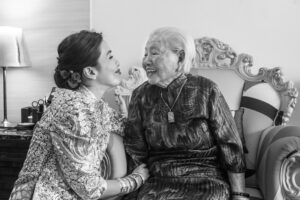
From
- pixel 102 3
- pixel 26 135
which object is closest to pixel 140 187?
pixel 26 135

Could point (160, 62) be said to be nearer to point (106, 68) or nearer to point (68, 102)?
point (106, 68)

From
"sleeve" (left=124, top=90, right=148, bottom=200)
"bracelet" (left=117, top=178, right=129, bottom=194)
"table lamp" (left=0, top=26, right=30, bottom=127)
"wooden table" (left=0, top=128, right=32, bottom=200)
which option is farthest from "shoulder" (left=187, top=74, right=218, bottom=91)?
"table lamp" (left=0, top=26, right=30, bottom=127)

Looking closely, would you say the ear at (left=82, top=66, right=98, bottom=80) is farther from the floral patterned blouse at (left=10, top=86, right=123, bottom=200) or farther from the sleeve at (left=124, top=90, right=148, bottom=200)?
the sleeve at (left=124, top=90, right=148, bottom=200)

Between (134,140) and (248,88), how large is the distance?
0.83m

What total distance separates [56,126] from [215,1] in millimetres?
1557

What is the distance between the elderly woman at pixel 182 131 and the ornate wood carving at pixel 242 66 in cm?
63

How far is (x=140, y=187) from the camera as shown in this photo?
1.61m

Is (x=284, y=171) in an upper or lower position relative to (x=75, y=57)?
lower

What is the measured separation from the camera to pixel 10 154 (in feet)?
7.51

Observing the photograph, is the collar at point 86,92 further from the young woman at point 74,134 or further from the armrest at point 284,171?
the armrest at point 284,171

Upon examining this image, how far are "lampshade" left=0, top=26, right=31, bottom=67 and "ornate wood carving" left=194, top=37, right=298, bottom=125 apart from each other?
1258mm

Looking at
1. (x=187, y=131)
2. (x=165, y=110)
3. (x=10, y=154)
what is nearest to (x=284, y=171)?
(x=187, y=131)

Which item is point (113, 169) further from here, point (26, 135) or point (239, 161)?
point (26, 135)

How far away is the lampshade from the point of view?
96.3 inches
